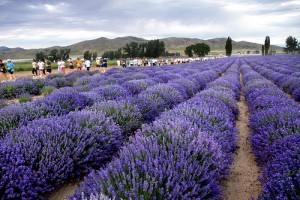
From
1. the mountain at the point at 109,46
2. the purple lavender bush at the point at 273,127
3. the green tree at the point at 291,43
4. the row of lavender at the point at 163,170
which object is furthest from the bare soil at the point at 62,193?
the mountain at the point at 109,46

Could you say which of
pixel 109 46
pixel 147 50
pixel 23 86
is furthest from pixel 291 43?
pixel 109 46

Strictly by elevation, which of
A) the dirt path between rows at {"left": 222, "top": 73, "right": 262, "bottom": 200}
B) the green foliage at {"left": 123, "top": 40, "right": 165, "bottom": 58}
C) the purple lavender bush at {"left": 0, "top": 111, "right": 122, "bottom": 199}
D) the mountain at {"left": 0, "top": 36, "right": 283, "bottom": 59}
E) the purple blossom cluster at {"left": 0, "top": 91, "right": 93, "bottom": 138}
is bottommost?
the dirt path between rows at {"left": 222, "top": 73, "right": 262, "bottom": 200}

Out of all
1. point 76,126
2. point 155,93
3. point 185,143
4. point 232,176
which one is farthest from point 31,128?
point 155,93

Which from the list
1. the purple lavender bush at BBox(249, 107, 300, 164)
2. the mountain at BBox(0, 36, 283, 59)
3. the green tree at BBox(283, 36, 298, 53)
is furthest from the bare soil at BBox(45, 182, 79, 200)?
the mountain at BBox(0, 36, 283, 59)

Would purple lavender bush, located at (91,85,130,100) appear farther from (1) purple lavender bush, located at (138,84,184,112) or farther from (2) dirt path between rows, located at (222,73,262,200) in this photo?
(2) dirt path between rows, located at (222,73,262,200)

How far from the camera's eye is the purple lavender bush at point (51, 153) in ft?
7.85

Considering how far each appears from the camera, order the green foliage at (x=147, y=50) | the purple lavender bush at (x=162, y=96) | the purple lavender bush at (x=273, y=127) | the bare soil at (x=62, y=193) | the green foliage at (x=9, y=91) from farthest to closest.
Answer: the green foliage at (x=147, y=50) < the green foliage at (x=9, y=91) < the purple lavender bush at (x=162, y=96) < the purple lavender bush at (x=273, y=127) < the bare soil at (x=62, y=193)

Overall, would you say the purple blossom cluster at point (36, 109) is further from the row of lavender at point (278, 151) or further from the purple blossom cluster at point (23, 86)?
the purple blossom cluster at point (23, 86)

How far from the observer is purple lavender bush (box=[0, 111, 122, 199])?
2.39m

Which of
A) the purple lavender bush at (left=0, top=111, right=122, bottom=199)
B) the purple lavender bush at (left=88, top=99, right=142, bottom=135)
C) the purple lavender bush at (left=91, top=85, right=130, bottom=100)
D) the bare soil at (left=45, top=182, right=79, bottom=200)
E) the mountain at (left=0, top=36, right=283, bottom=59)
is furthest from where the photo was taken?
the mountain at (left=0, top=36, right=283, bottom=59)

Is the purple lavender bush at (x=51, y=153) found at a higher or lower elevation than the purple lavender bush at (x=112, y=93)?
lower

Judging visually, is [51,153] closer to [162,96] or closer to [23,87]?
[162,96]

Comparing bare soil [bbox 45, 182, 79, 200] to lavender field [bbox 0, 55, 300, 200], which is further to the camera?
bare soil [bbox 45, 182, 79, 200]

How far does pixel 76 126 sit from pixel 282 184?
94.8 inches
